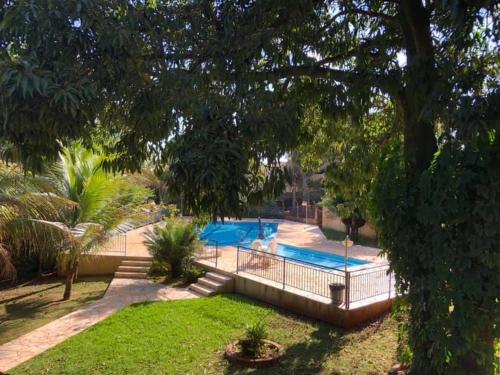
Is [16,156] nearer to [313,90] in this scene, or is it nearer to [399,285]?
[313,90]

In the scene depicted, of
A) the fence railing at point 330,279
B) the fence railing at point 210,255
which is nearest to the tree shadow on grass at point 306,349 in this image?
the fence railing at point 330,279

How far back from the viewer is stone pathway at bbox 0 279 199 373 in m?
10.4

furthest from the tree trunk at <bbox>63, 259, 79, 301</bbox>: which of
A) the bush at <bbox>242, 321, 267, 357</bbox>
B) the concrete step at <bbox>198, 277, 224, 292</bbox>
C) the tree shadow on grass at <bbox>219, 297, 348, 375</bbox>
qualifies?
the bush at <bbox>242, 321, 267, 357</bbox>

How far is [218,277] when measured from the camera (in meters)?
15.4

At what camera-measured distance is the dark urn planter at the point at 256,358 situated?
9438 mm

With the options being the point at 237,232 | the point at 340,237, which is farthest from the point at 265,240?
the point at 237,232

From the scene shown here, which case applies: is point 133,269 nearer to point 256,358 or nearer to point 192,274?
point 192,274

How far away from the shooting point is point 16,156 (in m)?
4.51

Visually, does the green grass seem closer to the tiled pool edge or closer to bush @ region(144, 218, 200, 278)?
bush @ region(144, 218, 200, 278)

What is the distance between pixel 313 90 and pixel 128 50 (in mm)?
3167

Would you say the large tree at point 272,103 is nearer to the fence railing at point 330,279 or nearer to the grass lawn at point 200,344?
the grass lawn at point 200,344

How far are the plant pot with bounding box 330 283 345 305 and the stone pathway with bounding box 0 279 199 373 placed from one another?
486 cm

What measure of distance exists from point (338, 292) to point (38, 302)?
969 cm

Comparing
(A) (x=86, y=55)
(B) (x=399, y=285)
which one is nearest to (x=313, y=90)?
(B) (x=399, y=285)
